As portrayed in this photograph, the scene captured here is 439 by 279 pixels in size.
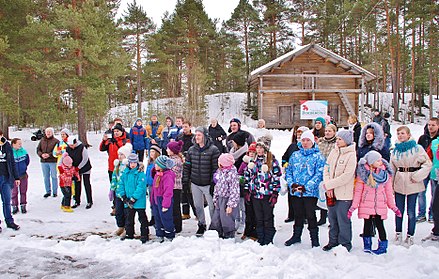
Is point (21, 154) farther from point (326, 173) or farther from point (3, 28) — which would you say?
point (3, 28)

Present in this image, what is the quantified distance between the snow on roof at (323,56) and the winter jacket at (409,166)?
58.6 feet

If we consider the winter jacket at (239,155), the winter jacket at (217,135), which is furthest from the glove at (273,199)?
the winter jacket at (217,135)

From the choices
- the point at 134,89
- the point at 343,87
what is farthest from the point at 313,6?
the point at 134,89

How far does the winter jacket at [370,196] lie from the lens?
4480mm

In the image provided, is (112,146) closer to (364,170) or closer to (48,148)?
(48,148)

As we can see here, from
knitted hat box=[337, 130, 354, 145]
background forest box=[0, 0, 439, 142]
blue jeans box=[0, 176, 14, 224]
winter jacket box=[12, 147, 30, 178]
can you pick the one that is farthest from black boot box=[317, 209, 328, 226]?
background forest box=[0, 0, 439, 142]

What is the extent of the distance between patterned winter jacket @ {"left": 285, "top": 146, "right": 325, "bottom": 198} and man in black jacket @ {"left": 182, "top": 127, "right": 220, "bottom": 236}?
1.36 meters

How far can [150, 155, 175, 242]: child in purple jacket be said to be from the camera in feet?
17.2

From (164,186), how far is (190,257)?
123cm

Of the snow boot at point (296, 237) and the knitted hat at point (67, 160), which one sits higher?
the knitted hat at point (67, 160)

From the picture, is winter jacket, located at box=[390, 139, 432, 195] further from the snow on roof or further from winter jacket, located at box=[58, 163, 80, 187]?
the snow on roof

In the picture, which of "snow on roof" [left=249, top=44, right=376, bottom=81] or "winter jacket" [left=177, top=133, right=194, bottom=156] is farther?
"snow on roof" [left=249, top=44, right=376, bottom=81]

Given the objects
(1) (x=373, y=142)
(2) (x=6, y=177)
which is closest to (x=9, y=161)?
(2) (x=6, y=177)

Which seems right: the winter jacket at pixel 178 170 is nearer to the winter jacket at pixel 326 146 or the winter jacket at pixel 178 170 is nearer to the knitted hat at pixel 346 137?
the winter jacket at pixel 326 146
